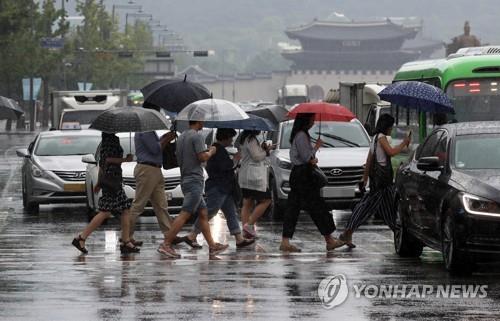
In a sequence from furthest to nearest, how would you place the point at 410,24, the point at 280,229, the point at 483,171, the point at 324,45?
the point at 410,24 → the point at 324,45 → the point at 280,229 → the point at 483,171

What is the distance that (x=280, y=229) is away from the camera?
19609mm

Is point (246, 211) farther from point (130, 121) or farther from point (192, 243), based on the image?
point (130, 121)

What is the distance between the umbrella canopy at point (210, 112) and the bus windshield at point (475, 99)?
18.8 ft

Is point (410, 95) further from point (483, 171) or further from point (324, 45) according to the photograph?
point (324, 45)

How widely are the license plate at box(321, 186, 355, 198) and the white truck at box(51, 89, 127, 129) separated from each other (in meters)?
17.6

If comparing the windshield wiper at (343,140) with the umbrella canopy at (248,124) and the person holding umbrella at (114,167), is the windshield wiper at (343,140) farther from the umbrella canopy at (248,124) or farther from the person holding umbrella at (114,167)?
the person holding umbrella at (114,167)

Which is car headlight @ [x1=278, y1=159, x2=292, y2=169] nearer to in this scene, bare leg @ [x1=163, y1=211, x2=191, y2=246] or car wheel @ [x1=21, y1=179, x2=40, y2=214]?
car wheel @ [x1=21, y1=179, x2=40, y2=214]

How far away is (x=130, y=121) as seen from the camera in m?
15.6

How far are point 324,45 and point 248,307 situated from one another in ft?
580

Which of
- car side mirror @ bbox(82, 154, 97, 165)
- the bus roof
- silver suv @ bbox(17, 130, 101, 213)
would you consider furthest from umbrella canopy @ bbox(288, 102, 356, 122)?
silver suv @ bbox(17, 130, 101, 213)

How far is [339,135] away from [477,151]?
8.42m

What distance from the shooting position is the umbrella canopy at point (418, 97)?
17.8 metres

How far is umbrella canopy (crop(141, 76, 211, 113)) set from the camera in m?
17.3

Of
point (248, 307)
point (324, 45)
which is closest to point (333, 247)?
point (248, 307)
